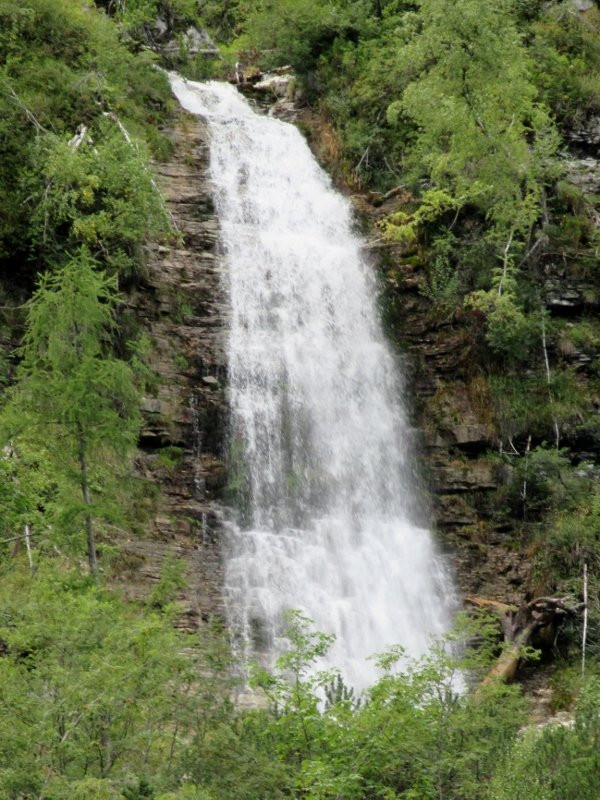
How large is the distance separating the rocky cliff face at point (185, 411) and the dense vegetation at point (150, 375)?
615mm

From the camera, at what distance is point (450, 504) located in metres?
19.4

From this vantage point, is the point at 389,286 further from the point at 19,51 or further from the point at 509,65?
the point at 19,51

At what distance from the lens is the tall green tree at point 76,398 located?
1002cm

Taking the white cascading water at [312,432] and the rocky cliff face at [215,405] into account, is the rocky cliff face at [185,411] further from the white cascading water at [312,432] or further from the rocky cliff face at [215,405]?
the white cascading water at [312,432]

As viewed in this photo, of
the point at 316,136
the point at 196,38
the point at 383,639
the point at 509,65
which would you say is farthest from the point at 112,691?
the point at 196,38

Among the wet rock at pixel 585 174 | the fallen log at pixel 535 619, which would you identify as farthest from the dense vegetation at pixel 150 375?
the wet rock at pixel 585 174

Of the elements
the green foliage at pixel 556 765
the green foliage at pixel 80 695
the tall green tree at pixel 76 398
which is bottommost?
the green foliage at pixel 556 765

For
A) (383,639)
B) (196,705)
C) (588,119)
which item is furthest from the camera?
(588,119)

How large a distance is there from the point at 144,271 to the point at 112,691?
12.6m

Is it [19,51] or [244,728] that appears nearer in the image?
[244,728]

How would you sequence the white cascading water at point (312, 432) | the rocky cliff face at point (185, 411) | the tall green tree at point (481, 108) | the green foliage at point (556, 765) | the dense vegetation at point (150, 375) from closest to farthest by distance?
Result: the green foliage at point (556, 765), the dense vegetation at point (150, 375), the rocky cliff face at point (185, 411), the white cascading water at point (312, 432), the tall green tree at point (481, 108)

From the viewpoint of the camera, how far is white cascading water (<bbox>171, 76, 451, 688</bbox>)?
16125 mm

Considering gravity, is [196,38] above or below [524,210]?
above

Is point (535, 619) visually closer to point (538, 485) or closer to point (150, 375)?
point (538, 485)
